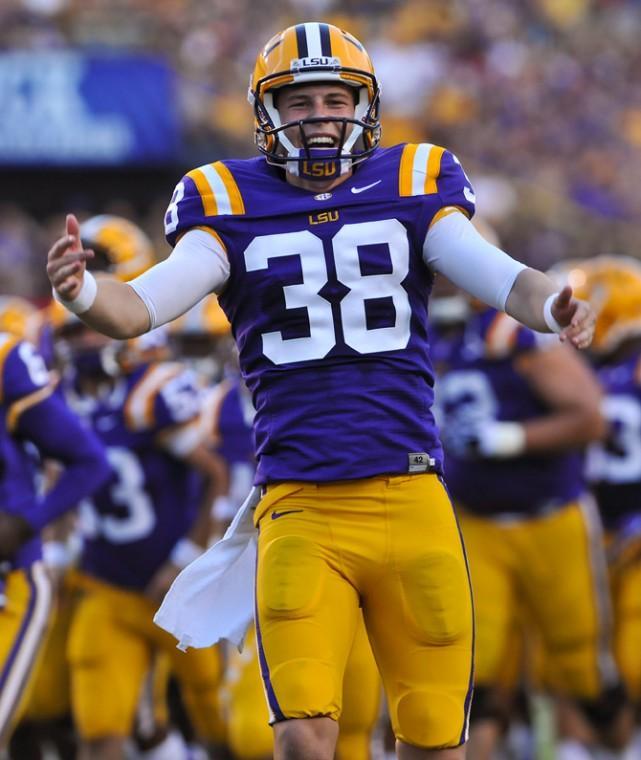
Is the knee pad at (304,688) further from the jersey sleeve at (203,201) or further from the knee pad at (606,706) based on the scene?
the knee pad at (606,706)

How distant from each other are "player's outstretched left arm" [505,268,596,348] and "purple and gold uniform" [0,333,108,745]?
1736 mm

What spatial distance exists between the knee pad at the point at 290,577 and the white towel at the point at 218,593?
27 cm

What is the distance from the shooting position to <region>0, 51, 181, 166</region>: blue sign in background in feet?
52.6

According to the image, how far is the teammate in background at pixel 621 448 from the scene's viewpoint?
21.9 ft

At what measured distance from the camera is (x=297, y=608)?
3.56m

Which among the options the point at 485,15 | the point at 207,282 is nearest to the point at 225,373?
the point at 207,282

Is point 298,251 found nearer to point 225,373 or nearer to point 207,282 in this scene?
point 207,282

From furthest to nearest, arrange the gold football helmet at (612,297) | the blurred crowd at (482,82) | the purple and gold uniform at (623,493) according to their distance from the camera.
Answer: the blurred crowd at (482,82)
the gold football helmet at (612,297)
the purple and gold uniform at (623,493)

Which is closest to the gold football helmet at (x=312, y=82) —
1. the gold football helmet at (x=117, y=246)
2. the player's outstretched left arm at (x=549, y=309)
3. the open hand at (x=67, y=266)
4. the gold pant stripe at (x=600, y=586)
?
the player's outstretched left arm at (x=549, y=309)

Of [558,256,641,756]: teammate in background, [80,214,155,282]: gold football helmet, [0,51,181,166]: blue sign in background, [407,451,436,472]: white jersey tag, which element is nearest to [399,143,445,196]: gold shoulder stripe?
[407,451,436,472]: white jersey tag

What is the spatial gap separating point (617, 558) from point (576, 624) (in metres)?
0.67

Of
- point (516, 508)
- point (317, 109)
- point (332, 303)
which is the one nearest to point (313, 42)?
point (317, 109)

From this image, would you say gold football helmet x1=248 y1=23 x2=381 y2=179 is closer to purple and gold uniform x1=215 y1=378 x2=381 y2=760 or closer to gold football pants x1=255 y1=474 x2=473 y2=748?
gold football pants x1=255 y1=474 x2=473 y2=748

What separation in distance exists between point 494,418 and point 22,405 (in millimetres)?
2147
